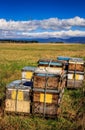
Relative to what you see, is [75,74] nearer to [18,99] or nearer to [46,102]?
[46,102]

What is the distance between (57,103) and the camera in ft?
32.8

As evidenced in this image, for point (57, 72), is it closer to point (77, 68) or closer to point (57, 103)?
point (57, 103)

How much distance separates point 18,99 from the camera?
33.3 ft

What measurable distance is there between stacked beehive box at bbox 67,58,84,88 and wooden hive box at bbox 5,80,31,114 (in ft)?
15.3

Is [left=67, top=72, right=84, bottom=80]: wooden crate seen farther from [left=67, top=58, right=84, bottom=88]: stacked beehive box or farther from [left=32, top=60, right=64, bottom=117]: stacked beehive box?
[left=32, top=60, right=64, bottom=117]: stacked beehive box

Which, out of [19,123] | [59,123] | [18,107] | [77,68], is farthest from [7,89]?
[77,68]

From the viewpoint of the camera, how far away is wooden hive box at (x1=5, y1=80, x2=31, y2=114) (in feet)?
33.2

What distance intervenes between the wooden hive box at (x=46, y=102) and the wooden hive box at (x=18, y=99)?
0.93 feet

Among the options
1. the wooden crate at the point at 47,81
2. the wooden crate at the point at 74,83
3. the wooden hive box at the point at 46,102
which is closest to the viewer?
the wooden hive box at the point at 46,102

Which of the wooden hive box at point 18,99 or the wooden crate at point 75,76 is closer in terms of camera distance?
the wooden hive box at point 18,99

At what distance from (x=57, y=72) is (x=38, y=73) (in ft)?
2.42

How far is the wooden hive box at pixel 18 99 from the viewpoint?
10125mm

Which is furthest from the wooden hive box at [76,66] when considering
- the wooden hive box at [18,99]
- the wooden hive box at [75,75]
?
the wooden hive box at [18,99]

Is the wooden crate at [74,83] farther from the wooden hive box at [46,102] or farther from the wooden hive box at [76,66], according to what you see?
the wooden hive box at [46,102]
